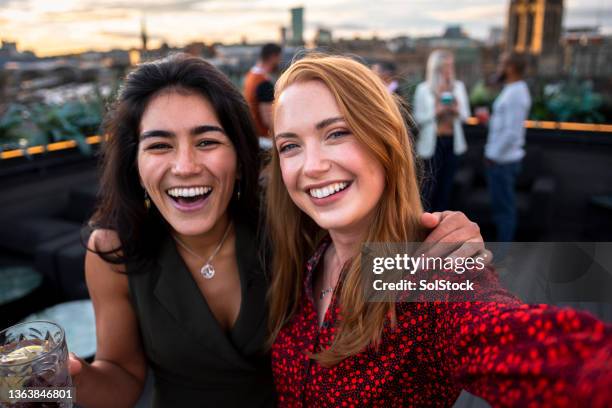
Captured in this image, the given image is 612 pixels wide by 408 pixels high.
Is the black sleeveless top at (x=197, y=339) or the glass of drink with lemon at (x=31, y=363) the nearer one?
the glass of drink with lemon at (x=31, y=363)

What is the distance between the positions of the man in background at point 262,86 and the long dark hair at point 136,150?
2070 millimetres

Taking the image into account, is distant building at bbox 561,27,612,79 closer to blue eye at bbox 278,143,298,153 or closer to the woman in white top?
the woman in white top

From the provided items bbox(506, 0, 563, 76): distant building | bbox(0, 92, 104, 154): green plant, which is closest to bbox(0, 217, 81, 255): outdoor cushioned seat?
bbox(0, 92, 104, 154): green plant

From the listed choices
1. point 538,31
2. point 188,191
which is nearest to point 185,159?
point 188,191

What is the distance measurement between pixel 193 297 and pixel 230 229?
0.76ft

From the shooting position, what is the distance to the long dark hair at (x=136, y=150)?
3.82 ft

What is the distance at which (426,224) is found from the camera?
937 millimetres

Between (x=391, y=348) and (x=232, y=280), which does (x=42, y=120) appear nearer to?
(x=232, y=280)

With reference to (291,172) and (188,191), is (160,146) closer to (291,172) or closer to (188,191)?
(188,191)

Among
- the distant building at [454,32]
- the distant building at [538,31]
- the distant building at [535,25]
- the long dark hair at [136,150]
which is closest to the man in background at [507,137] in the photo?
the distant building at [454,32]

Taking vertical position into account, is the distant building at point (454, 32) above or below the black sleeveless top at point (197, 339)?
above

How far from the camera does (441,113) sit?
3.98 m

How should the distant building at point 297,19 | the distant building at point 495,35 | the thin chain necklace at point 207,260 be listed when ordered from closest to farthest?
1. the thin chain necklace at point 207,260
2. the distant building at point 297,19
3. the distant building at point 495,35

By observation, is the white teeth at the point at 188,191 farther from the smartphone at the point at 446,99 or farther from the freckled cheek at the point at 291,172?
the smartphone at the point at 446,99
